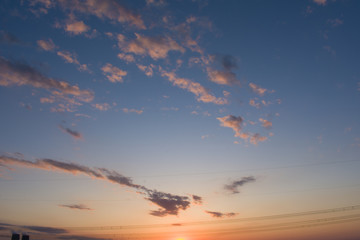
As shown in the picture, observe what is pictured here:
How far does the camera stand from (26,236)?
3022 cm
